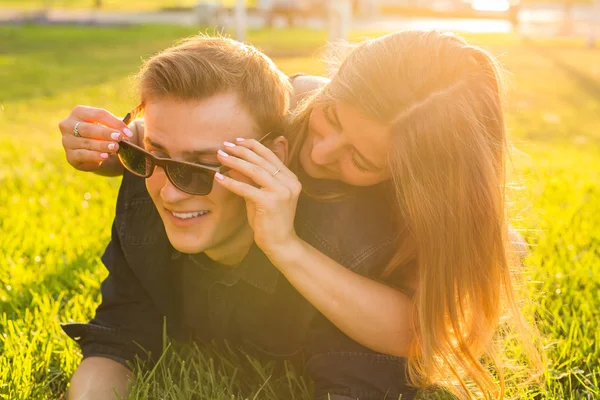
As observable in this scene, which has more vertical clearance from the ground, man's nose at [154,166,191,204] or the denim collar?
man's nose at [154,166,191,204]

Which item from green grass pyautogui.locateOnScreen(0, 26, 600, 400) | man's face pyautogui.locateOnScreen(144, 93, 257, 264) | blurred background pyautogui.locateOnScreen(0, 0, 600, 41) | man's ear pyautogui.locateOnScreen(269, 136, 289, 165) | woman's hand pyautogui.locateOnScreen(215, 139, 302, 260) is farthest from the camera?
blurred background pyautogui.locateOnScreen(0, 0, 600, 41)

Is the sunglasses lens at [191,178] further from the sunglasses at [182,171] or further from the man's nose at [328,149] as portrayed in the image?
the man's nose at [328,149]

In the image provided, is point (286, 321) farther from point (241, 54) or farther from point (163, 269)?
point (241, 54)

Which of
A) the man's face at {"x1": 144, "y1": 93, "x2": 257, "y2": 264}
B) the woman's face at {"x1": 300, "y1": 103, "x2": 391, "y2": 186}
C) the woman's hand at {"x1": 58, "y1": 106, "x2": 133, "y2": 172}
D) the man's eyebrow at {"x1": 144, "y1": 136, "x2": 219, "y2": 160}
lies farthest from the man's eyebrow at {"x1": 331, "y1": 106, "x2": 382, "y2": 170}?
the woman's hand at {"x1": 58, "y1": 106, "x2": 133, "y2": 172}

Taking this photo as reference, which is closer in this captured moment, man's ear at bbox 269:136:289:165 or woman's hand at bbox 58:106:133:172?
woman's hand at bbox 58:106:133:172

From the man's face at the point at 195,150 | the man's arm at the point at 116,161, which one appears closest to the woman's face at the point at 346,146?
the man's face at the point at 195,150

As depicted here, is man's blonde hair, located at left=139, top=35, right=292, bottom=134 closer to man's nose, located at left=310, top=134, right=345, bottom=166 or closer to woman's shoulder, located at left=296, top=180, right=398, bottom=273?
man's nose, located at left=310, top=134, right=345, bottom=166

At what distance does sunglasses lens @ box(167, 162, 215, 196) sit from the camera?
85.9 inches

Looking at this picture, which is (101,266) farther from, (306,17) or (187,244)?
(306,17)

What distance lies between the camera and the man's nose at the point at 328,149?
8.11 feet

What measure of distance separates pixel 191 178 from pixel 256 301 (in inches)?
24.9

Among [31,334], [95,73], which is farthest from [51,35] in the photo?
[31,334]

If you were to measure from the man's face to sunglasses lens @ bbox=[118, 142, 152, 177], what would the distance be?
2.4 inches

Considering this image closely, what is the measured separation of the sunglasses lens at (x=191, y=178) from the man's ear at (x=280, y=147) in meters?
0.37
